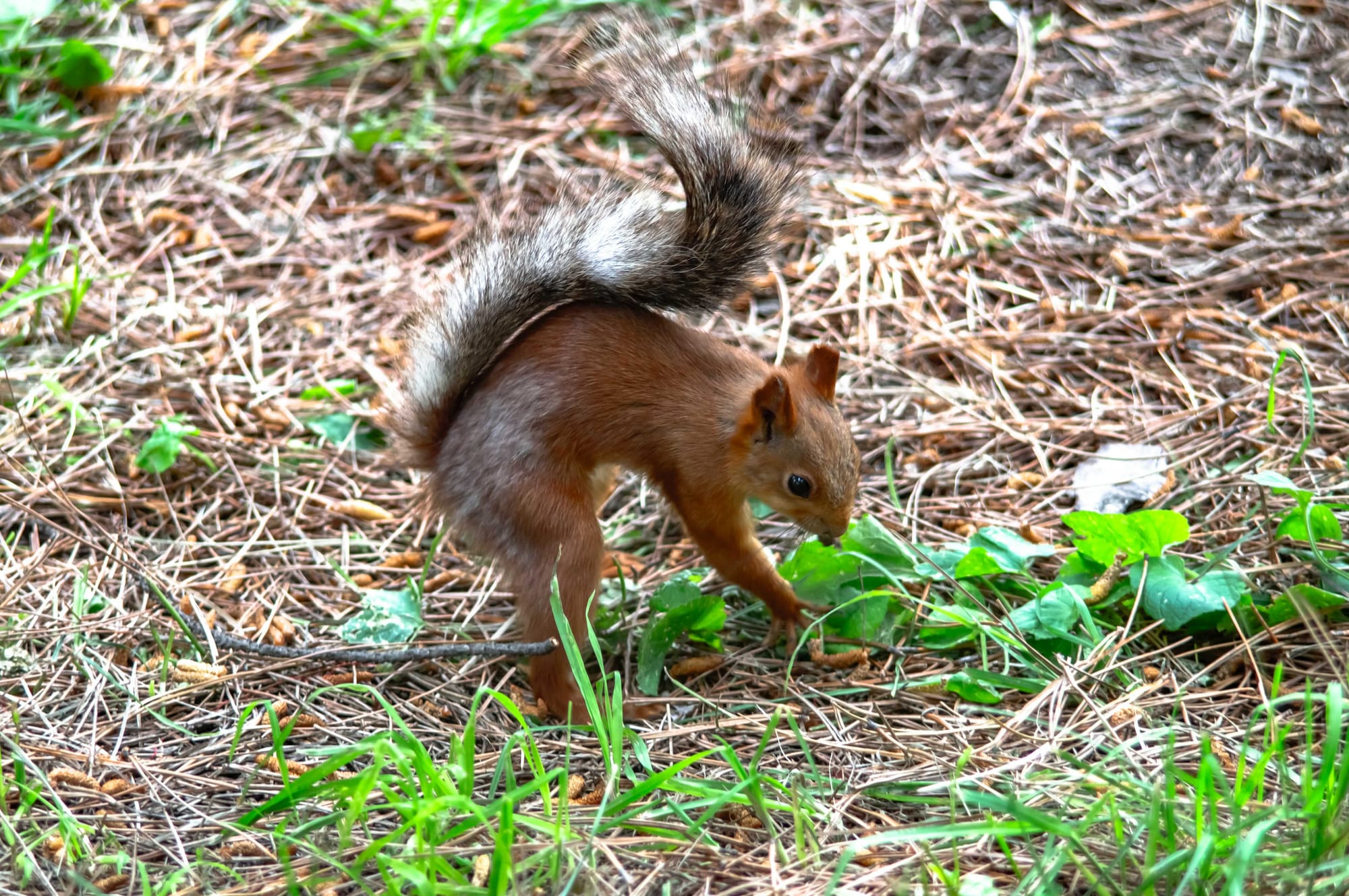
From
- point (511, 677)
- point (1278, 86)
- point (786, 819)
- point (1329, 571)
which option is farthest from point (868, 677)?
point (1278, 86)

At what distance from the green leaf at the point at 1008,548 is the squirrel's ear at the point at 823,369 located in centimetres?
43

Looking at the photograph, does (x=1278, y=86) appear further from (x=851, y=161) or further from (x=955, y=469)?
(x=955, y=469)

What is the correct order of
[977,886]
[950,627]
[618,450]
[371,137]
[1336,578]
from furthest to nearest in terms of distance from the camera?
[371,137]
[618,450]
[950,627]
[1336,578]
[977,886]

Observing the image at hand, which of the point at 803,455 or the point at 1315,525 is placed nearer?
the point at 1315,525

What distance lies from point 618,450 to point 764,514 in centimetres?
63

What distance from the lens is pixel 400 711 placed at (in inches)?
88.8

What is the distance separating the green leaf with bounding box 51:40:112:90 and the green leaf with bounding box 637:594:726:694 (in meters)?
2.84

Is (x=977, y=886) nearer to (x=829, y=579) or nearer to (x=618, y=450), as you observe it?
(x=829, y=579)

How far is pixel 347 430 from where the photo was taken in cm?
303

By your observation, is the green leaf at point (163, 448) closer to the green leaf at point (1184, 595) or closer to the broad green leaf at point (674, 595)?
A: the broad green leaf at point (674, 595)

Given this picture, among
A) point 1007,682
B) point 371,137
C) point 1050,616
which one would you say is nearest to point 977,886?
point 1007,682

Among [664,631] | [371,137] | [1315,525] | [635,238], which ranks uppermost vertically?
[635,238]

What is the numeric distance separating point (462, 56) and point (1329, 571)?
3.08m

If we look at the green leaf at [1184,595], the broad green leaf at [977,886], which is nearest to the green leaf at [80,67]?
the green leaf at [1184,595]
